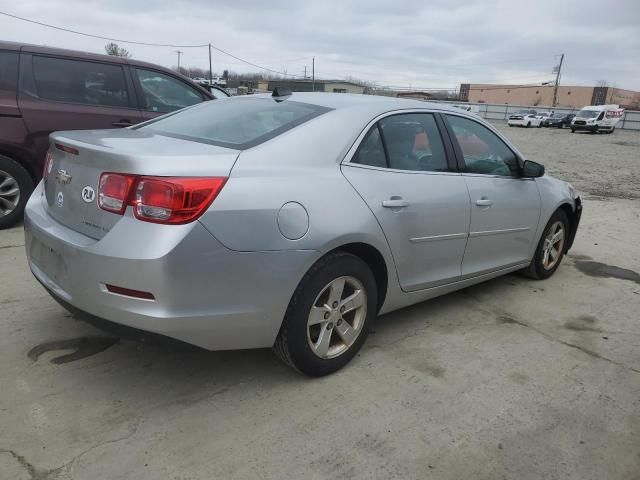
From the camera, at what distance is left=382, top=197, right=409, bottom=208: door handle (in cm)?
297

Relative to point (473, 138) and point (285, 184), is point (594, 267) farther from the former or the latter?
point (285, 184)

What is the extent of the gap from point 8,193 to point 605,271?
5929 millimetres

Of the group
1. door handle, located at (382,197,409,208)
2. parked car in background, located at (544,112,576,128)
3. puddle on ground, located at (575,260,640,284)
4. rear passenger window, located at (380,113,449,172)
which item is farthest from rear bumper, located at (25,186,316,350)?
parked car in background, located at (544,112,576,128)

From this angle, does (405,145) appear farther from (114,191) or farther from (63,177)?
(63,177)

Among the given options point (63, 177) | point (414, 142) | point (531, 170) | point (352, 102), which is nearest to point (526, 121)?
point (531, 170)

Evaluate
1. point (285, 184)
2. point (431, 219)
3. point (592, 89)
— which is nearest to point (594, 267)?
point (431, 219)

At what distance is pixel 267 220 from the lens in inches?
94.6

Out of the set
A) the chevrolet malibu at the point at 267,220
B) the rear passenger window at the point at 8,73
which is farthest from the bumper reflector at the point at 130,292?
the rear passenger window at the point at 8,73

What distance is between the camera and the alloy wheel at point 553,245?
471cm

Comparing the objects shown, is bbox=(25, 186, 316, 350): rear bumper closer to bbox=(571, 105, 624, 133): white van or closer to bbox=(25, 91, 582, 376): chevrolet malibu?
bbox=(25, 91, 582, 376): chevrolet malibu

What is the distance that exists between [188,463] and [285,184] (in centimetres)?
130

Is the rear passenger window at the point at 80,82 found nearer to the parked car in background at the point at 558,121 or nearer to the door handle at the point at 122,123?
the door handle at the point at 122,123

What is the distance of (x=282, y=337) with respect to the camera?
104 inches

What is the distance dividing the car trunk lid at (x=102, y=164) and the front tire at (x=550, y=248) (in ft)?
10.6
